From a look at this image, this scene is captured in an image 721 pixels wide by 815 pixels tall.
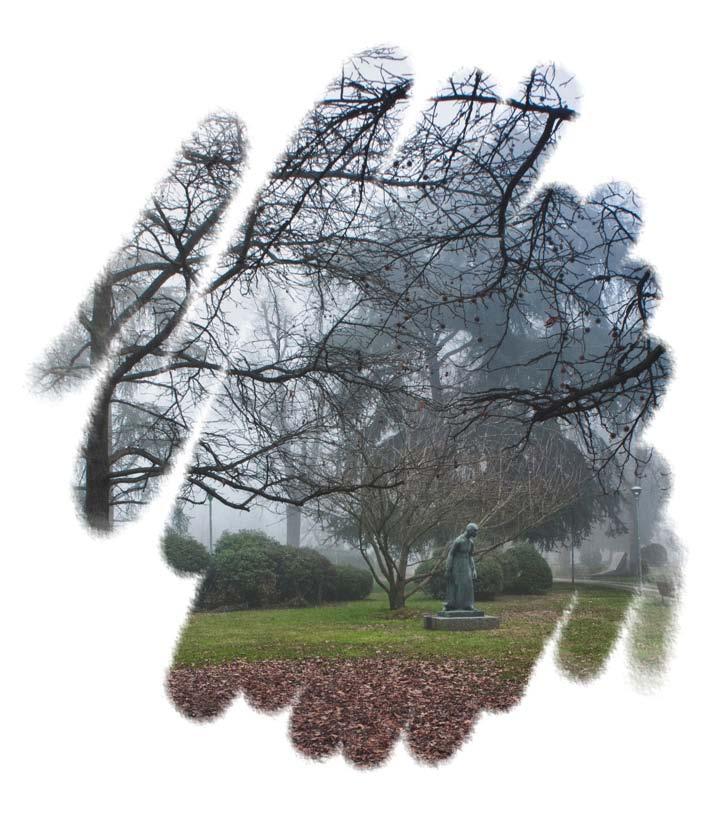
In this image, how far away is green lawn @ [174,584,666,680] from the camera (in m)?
8.11

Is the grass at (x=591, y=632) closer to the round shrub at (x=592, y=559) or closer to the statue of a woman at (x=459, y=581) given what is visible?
the statue of a woman at (x=459, y=581)

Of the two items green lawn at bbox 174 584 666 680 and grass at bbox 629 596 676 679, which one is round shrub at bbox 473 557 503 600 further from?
grass at bbox 629 596 676 679

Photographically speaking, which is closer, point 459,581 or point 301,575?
point 459,581

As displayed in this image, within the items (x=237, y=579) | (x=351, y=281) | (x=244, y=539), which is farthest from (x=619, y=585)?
(x=351, y=281)

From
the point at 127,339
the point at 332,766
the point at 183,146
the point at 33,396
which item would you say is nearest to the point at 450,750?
the point at 332,766

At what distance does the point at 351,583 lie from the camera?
16156 mm

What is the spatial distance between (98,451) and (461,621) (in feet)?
22.8

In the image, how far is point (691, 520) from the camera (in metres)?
3.56

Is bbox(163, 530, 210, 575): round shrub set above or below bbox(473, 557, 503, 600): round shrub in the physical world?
above

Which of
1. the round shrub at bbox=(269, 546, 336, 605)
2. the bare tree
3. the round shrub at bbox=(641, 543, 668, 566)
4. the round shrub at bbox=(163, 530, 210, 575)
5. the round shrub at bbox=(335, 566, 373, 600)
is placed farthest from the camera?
the round shrub at bbox=(641, 543, 668, 566)

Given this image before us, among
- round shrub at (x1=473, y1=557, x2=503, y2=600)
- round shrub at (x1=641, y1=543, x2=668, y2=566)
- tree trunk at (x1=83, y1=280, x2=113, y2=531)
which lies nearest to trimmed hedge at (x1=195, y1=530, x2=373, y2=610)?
round shrub at (x1=473, y1=557, x2=503, y2=600)

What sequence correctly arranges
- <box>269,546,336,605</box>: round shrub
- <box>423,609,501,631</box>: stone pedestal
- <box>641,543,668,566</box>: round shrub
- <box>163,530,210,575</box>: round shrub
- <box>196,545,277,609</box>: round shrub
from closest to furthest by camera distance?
<box>423,609,501,631</box>: stone pedestal → <box>163,530,210,575</box>: round shrub → <box>196,545,277,609</box>: round shrub → <box>269,546,336,605</box>: round shrub → <box>641,543,668,566</box>: round shrub

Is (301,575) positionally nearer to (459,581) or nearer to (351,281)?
(459,581)

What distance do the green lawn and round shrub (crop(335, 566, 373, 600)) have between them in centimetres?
130
